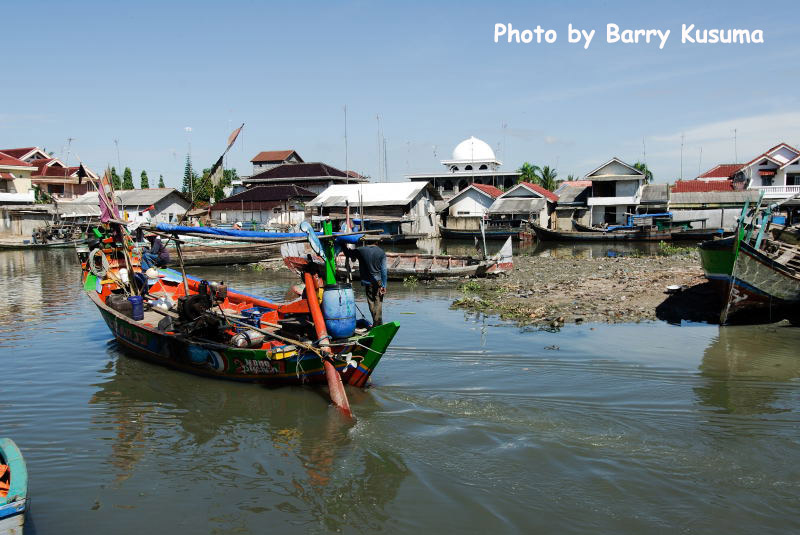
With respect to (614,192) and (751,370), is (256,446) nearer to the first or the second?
(751,370)

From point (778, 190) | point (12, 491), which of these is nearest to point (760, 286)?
point (12, 491)

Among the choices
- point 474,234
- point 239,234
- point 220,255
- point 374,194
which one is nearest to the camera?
point 239,234

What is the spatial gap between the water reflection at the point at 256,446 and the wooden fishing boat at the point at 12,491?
1512 millimetres

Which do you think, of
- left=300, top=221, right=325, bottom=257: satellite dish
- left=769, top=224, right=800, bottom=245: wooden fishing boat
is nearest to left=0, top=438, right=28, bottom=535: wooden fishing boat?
left=300, top=221, right=325, bottom=257: satellite dish

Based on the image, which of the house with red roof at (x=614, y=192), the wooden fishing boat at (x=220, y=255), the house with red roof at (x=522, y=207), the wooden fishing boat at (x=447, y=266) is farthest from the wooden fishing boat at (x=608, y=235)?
the wooden fishing boat at (x=220, y=255)

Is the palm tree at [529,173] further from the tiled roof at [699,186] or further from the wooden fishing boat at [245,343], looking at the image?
the wooden fishing boat at [245,343]

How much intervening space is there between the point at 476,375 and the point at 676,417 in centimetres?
301

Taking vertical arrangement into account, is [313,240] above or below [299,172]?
below

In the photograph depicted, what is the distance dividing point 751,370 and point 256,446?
7934 millimetres

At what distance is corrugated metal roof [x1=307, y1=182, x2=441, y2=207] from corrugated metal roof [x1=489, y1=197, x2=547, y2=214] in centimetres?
532

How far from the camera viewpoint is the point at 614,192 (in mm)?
42906

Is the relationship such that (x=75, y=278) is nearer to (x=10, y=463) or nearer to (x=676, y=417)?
(x=10, y=463)

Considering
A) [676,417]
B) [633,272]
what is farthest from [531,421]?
[633,272]

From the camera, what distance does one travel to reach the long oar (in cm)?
803
